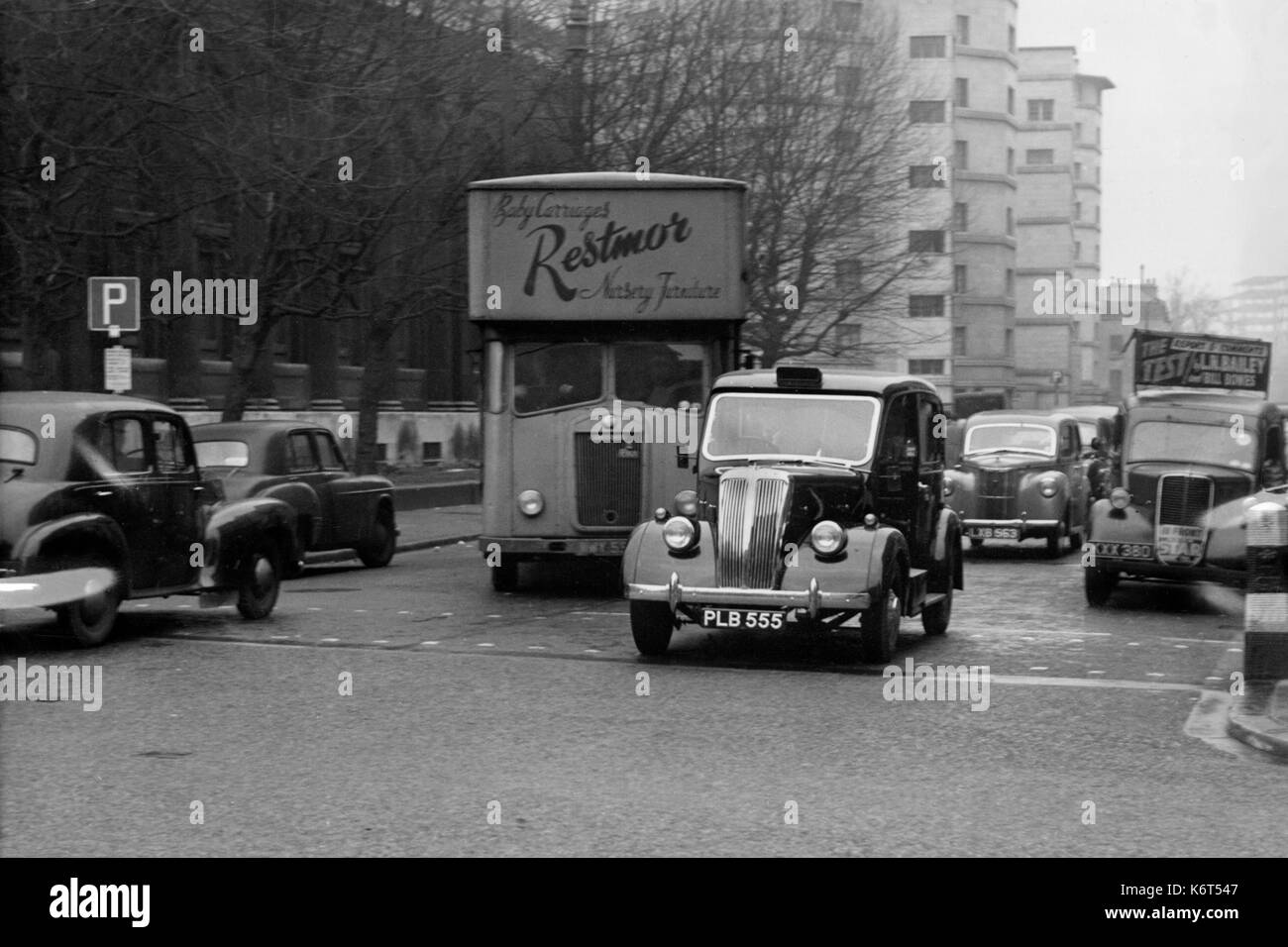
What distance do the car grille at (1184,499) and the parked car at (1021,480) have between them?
6593 millimetres

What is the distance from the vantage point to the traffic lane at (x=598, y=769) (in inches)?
281

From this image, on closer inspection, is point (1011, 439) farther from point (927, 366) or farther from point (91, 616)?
point (927, 366)

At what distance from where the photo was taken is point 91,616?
12.9 metres

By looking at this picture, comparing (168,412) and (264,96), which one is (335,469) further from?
(168,412)

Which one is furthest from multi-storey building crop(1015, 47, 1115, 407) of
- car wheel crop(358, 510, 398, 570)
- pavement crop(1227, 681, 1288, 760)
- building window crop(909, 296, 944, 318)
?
pavement crop(1227, 681, 1288, 760)

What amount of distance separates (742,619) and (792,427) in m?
1.98

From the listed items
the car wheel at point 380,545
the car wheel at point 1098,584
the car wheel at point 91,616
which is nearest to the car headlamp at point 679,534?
the car wheel at point 91,616

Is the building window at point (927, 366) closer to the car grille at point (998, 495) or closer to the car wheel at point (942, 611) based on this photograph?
the car grille at point (998, 495)

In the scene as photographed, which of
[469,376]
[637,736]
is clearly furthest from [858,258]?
[637,736]

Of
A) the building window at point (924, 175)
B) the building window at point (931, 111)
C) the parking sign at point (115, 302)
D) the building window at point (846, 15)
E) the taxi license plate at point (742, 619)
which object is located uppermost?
the building window at point (931, 111)

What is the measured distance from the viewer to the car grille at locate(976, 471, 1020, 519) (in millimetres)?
25922

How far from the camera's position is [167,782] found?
8188mm
